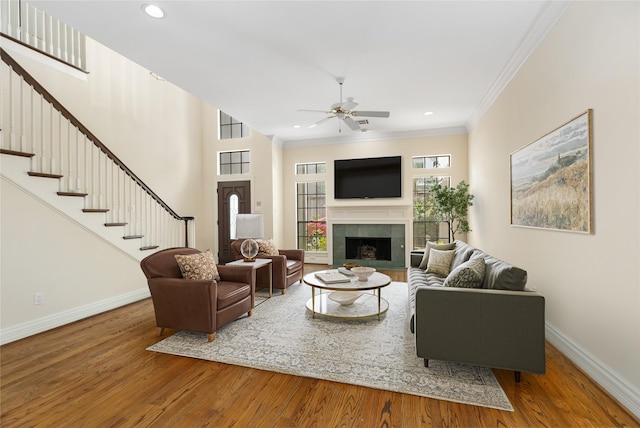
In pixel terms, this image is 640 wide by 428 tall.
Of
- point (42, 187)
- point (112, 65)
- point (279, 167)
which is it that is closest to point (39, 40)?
point (112, 65)

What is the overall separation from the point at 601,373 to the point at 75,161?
19.4 feet

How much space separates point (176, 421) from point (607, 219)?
10.4 ft

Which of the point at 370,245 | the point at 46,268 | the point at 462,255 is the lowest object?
the point at 370,245

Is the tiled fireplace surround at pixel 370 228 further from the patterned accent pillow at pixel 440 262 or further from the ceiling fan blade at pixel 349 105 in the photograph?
the ceiling fan blade at pixel 349 105

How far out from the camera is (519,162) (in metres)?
3.48

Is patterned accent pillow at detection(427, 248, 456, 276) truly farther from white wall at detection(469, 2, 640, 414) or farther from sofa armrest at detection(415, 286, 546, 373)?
sofa armrest at detection(415, 286, 546, 373)

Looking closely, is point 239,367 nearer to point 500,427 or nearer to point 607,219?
point 500,427

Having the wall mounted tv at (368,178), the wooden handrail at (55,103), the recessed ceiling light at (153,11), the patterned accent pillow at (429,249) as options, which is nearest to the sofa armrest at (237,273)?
the wooden handrail at (55,103)

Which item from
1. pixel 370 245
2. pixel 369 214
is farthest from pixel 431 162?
pixel 370 245

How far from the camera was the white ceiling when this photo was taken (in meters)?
2.64

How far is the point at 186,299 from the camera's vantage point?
9.63ft

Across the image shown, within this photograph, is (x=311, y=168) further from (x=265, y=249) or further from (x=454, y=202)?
(x=454, y=202)

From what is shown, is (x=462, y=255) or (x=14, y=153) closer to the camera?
(x=14, y=153)

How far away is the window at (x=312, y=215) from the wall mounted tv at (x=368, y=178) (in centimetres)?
51
